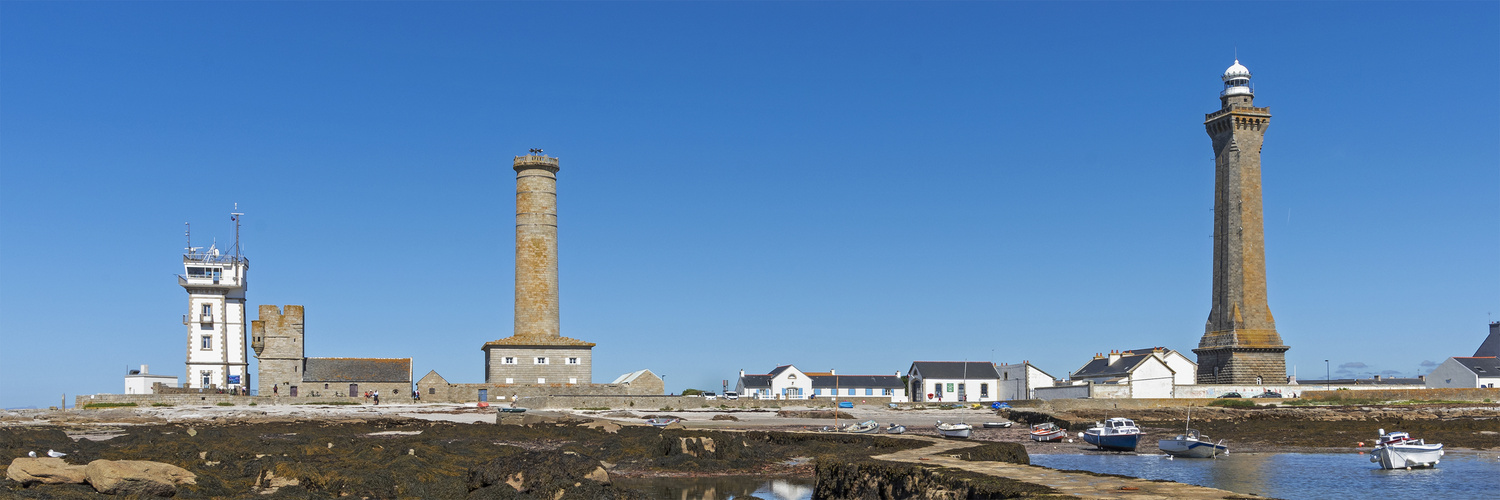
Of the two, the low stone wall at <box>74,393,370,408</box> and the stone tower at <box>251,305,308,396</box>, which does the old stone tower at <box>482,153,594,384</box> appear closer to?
the low stone wall at <box>74,393,370,408</box>

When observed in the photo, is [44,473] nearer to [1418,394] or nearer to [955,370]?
[1418,394]

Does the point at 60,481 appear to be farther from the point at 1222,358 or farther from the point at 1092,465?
the point at 1222,358

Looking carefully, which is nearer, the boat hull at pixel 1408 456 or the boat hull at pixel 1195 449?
the boat hull at pixel 1408 456

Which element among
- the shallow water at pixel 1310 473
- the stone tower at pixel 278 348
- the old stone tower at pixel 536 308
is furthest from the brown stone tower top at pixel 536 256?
the shallow water at pixel 1310 473

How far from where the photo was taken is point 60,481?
1975 centimetres

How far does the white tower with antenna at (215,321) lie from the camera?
7481 centimetres

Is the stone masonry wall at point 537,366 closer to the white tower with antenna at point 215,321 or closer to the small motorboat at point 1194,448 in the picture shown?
the white tower with antenna at point 215,321

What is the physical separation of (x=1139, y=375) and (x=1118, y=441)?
30.6 metres

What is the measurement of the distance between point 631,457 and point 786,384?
60.8 meters

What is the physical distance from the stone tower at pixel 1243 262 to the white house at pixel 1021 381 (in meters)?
18.0

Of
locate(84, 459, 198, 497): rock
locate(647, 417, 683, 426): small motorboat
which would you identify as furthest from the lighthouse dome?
locate(84, 459, 198, 497): rock

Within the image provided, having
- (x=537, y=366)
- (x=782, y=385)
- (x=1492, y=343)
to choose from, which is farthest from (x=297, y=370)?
(x=1492, y=343)

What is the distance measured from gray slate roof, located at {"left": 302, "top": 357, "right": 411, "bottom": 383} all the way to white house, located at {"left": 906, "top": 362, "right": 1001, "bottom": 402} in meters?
36.5

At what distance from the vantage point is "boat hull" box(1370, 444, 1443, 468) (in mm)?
34344
